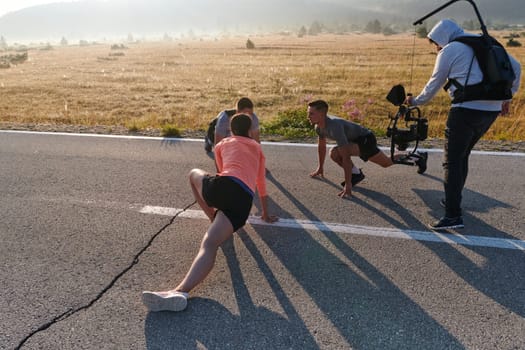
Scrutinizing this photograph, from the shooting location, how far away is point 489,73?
3.66m

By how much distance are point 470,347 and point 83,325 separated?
2.48m

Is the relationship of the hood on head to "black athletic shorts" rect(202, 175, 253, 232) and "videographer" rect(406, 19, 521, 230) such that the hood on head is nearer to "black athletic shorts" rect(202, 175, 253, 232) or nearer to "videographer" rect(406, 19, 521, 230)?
"videographer" rect(406, 19, 521, 230)

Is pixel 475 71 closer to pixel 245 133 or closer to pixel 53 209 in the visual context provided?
pixel 245 133


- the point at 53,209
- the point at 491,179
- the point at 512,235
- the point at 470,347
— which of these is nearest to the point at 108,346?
the point at 470,347

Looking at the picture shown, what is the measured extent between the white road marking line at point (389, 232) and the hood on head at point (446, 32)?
177 centimetres

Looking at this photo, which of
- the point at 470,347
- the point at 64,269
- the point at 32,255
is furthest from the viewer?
the point at 32,255

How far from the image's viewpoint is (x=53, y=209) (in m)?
4.77

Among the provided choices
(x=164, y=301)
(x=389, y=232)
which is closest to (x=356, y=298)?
(x=389, y=232)

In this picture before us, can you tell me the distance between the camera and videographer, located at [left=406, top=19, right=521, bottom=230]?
3730 mm

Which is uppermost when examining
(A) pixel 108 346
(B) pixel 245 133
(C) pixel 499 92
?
(C) pixel 499 92

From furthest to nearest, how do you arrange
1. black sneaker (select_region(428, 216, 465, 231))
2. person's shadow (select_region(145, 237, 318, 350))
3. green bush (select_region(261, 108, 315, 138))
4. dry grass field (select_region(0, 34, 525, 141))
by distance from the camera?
dry grass field (select_region(0, 34, 525, 141)) < green bush (select_region(261, 108, 315, 138)) < black sneaker (select_region(428, 216, 465, 231)) < person's shadow (select_region(145, 237, 318, 350))

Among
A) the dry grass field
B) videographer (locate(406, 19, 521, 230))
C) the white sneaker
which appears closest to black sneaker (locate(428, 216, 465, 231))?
videographer (locate(406, 19, 521, 230))

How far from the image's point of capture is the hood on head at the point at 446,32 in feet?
12.7

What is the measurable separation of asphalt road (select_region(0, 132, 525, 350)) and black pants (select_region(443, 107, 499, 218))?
37 cm
